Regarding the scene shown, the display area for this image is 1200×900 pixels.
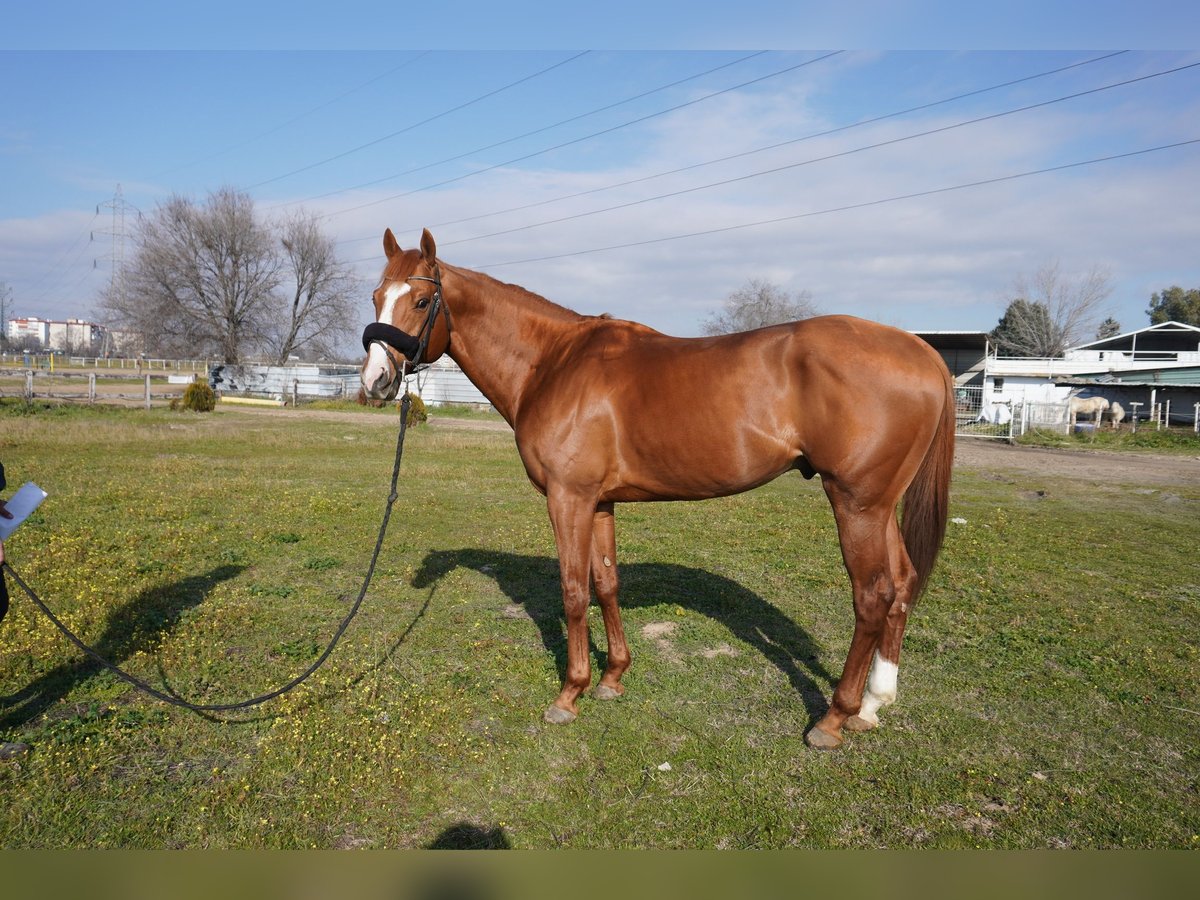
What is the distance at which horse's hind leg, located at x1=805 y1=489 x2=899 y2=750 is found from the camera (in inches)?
168

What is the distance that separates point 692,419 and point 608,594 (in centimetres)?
147

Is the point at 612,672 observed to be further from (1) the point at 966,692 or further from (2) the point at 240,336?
(2) the point at 240,336

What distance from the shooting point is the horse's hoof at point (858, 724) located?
443 centimetres

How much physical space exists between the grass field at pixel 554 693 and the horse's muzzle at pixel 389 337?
2.29 metres

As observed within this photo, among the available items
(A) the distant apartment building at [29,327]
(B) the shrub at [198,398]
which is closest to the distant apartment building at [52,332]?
(A) the distant apartment building at [29,327]

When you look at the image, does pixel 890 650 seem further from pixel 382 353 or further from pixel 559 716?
pixel 382 353

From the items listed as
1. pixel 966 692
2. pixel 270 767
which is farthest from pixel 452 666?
pixel 966 692

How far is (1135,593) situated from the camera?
745 cm

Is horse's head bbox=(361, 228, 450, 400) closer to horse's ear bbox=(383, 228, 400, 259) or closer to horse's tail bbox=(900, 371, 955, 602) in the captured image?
horse's ear bbox=(383, 228, 400, 259)

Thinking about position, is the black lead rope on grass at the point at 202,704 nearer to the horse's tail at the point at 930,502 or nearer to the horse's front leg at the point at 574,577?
the horse's front leg at the point at 574,577

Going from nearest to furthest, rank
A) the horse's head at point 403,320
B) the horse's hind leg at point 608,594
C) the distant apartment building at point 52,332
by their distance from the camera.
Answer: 1. the horse's head at point 403,320
2. the horse's hind leg at point 608,594
3. the distant apartment building at point 52,332

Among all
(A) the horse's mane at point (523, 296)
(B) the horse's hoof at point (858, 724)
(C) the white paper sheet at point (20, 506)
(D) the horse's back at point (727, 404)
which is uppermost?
(A) the horse's mane at point (523, 296)

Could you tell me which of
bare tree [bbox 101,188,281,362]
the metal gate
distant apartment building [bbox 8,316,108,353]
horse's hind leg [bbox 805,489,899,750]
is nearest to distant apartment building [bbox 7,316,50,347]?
distant apartment building [bbox 8,316,108,353]

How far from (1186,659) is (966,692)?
2095 millimetres
